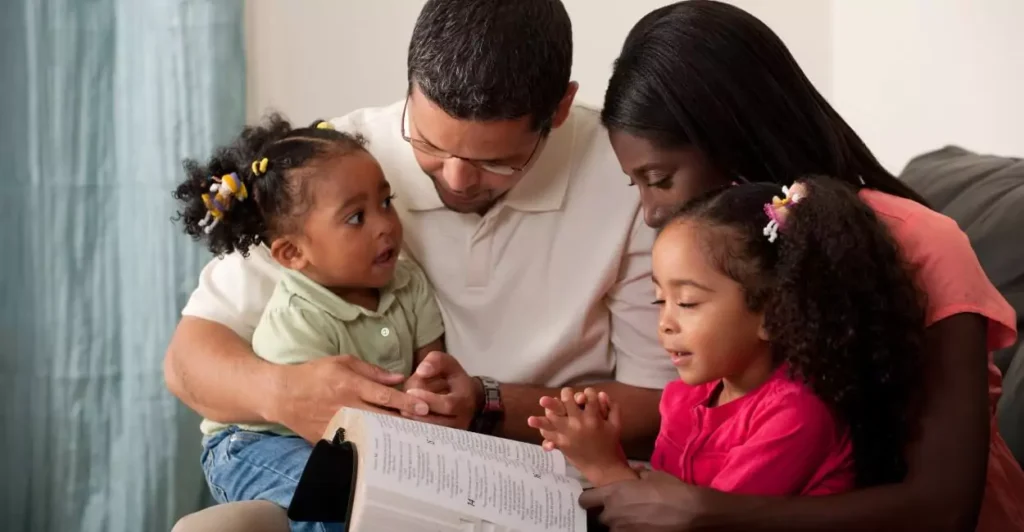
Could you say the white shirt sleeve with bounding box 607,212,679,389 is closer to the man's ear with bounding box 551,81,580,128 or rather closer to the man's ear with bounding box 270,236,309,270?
the man's ear with bounding box 551,81,580,128

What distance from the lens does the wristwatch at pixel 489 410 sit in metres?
1.48

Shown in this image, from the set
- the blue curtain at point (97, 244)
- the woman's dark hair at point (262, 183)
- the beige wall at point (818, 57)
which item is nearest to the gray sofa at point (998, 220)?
the beige wall at point (818, 57)

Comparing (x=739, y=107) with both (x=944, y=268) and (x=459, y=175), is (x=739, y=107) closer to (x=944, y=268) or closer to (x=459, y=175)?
(x=944, y=268)

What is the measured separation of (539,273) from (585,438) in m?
0.46

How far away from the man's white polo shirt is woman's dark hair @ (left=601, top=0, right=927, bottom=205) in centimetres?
32

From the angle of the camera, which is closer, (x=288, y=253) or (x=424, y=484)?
(x=424, y=484)

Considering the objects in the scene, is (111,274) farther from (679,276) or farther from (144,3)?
(679,276)

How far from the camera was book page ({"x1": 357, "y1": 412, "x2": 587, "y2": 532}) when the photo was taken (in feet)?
3.56

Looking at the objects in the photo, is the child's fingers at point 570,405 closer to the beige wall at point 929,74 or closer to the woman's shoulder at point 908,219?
the woman's shoulder at point 908,219

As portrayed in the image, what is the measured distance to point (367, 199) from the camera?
5.01 feet

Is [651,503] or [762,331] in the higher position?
[762,331]

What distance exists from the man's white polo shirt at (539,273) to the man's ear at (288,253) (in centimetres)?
7

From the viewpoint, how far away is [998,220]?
1.48 metres

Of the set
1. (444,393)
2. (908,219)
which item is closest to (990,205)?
(908,219)
